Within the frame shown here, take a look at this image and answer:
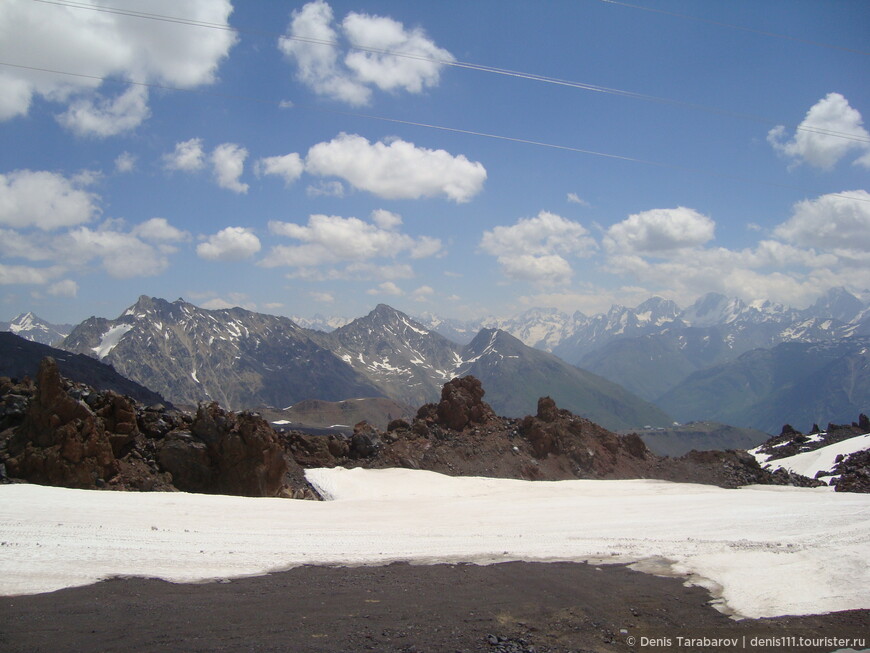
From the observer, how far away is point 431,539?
53.5 feet

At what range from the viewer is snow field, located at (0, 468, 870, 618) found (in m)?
11.5

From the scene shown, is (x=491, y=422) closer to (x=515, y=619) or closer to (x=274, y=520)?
(x=274, y=520)

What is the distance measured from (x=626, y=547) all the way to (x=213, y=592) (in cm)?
1103

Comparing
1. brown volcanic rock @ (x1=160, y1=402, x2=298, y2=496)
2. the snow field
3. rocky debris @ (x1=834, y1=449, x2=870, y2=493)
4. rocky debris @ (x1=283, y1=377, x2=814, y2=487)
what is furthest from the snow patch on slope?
brown volcanic rock @ (x1=160, y1=402, x2=298, y2=496)

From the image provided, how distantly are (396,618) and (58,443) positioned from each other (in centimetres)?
1753

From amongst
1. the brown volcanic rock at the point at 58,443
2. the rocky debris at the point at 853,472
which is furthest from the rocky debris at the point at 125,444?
the rocky debris at the point at 853,472

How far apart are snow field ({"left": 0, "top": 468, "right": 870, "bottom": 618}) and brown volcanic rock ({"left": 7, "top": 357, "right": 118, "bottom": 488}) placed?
6.46ft

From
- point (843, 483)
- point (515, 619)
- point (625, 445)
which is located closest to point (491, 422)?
point (625, 445)

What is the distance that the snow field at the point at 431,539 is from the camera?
11.5 m

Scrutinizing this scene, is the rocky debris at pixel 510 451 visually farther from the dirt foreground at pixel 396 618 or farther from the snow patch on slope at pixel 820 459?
the dirt foreground at pixel 396 618

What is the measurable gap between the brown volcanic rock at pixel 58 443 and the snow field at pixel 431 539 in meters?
1.97

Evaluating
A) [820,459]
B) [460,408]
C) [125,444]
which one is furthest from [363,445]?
[820,459]

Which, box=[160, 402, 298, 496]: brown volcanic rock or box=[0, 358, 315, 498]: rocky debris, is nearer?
box=[0, 358, 315, 498]: rocky debris

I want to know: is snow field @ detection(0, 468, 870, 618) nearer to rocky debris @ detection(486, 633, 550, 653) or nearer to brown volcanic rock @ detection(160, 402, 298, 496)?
brown volcanic rock @ detection(160, 402, 298, 496)
